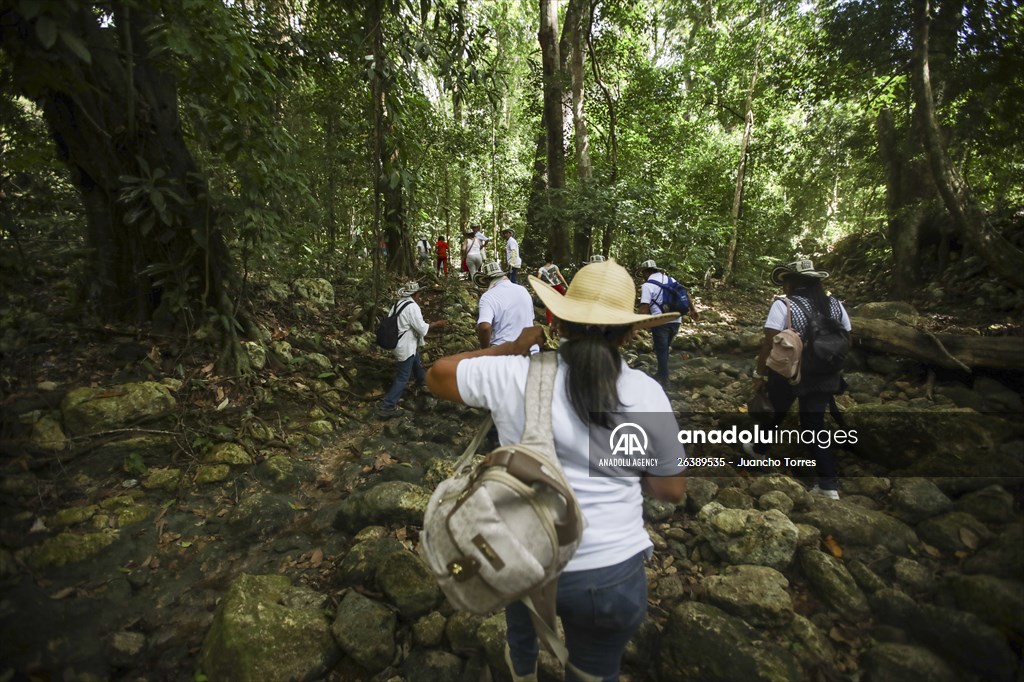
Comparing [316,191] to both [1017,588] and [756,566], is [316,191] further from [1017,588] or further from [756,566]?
[1017,588]

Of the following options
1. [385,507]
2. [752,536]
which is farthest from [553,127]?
[752,536]

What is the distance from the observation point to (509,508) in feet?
4.81

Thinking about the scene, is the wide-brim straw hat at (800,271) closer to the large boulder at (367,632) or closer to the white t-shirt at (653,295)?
the white t-shirt at (653,295)

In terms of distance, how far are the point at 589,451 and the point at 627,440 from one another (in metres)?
0.14

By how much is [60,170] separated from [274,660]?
6546 millimetres

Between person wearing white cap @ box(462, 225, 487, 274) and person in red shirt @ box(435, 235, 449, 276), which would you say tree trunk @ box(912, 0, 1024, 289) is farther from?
person in red shirt @ box(435, 235, 449, 276)

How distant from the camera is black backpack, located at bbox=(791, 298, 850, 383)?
3.74 metres

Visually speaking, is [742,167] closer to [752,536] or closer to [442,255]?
[442,255]

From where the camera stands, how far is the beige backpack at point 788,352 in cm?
381

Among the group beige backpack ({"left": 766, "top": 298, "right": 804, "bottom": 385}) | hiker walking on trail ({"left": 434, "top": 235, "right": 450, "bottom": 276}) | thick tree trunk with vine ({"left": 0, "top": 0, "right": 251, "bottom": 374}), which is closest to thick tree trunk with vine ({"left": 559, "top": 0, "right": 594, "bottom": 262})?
hiker walking on trail ({"left": 434, "top": 235, "right": 450, "bottom": 276})

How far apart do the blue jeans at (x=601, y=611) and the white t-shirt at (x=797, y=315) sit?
298 centimetres

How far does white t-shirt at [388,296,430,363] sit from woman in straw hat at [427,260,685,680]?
4305 mm

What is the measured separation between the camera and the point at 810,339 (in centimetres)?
383

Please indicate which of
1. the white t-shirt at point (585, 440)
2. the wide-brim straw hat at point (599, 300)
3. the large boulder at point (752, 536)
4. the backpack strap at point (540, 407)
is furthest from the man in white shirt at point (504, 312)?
the backpack strap at point (540, 407)
